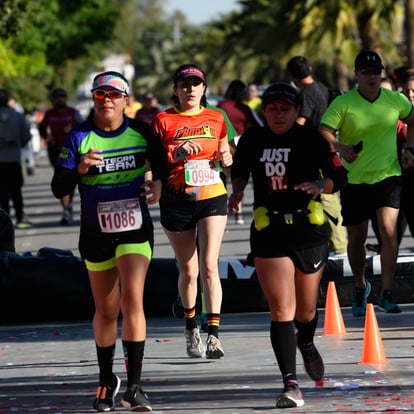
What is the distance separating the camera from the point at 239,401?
7406 mm

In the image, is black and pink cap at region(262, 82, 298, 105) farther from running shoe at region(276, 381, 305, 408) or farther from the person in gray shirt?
the person in gray shirt

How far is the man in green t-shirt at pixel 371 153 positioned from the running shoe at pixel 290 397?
325 centimetres

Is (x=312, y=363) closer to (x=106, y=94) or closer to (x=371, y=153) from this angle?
(x=106, y=94)

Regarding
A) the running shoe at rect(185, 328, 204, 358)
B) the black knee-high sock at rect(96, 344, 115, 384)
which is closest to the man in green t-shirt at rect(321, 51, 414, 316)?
the running shoe at rect(185, 328, 204, 358)

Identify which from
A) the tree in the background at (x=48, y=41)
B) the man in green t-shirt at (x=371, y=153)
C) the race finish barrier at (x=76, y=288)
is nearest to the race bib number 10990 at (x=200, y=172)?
the man in green t-shirt at (x=371, y=153)

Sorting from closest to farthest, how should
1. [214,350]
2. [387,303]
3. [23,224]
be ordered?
[214,350] < [387,303] < [23,224]

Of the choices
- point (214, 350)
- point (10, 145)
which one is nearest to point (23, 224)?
point (10, 145)

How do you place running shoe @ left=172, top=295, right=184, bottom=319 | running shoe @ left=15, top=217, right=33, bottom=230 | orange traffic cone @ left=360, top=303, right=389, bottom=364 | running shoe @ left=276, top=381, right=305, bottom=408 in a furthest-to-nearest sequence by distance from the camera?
running shoe @ left=15, top=217, right=33, bottom=230 → running shoe @ left=172, top=295, right=184, bottom=319 → orange traffic cone @ left=360, top=303, right=389, bottom=364 → running shoe @ left=276, top=381, right=305, bottom=408

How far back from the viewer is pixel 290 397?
7109 millimetres

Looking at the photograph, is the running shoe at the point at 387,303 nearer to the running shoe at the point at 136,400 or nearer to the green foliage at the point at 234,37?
the green foliage at the point at 234,37

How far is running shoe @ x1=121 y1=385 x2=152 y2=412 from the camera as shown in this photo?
284 inches

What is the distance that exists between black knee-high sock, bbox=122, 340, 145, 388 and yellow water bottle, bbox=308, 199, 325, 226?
44.6 inches

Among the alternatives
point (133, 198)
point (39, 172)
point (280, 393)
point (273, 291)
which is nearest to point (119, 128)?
point (133, 198)

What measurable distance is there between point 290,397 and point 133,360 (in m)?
0.85
